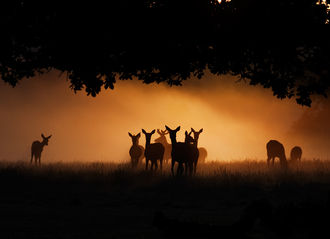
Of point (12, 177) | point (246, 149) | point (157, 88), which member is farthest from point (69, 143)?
point (12, 177)

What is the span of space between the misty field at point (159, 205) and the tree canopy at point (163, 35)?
2.84m

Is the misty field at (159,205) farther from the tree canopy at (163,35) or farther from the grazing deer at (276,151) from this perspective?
the grazing deer at (276,151)

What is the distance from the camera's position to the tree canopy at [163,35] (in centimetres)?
1279

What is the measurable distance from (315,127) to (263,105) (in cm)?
4254

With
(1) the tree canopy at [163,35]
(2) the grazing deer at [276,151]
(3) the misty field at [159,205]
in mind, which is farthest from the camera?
(2) the grazing deer at [276,151]

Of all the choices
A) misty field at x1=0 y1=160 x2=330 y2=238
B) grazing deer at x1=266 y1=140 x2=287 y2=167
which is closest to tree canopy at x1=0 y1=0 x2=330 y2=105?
misty field at x1=0 y1=160 x2=330 y2=238

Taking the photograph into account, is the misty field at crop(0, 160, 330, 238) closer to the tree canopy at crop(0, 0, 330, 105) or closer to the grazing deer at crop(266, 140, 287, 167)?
the tree canopy at crop(0, 0, 330, 105)

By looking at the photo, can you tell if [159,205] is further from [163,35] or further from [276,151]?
[276,151]

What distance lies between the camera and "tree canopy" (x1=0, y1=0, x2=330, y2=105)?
12.8 meters

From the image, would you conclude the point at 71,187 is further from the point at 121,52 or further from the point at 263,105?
the point at 263,105

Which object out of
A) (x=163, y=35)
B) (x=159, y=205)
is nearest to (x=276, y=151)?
(x=159, y=205)

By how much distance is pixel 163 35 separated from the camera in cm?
1305

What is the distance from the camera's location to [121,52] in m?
13.8

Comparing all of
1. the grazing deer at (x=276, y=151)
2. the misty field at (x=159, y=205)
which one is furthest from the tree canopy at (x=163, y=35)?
the grazing deer at (x=276, y=151)
